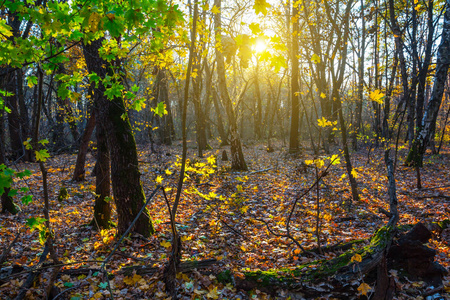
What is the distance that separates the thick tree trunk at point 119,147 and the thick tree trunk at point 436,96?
7.68 metres

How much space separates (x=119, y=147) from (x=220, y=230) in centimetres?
245

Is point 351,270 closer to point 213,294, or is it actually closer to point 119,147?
point 213,294

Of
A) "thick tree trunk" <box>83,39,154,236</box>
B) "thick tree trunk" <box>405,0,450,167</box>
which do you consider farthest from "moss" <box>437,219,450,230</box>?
"thick tree trunk" <box>83,39,154,236</box>

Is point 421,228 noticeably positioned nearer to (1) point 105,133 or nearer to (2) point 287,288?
(2) point 287,288

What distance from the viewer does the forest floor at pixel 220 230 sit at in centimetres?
299

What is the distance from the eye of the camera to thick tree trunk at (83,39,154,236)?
4.21 m

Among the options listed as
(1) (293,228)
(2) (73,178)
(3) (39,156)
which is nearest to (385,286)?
(1) (293,228)

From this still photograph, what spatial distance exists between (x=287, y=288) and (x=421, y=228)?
1832 mm

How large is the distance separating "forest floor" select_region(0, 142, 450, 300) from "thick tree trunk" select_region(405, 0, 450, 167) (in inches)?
30.0

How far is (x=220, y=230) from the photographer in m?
5.15

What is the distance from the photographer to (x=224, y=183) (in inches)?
328

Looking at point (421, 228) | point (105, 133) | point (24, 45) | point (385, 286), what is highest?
point (24, 45)

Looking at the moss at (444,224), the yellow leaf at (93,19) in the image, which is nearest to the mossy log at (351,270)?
the moss at (444,224)

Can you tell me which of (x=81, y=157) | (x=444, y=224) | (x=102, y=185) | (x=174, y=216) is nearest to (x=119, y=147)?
(x=102, y=185)
